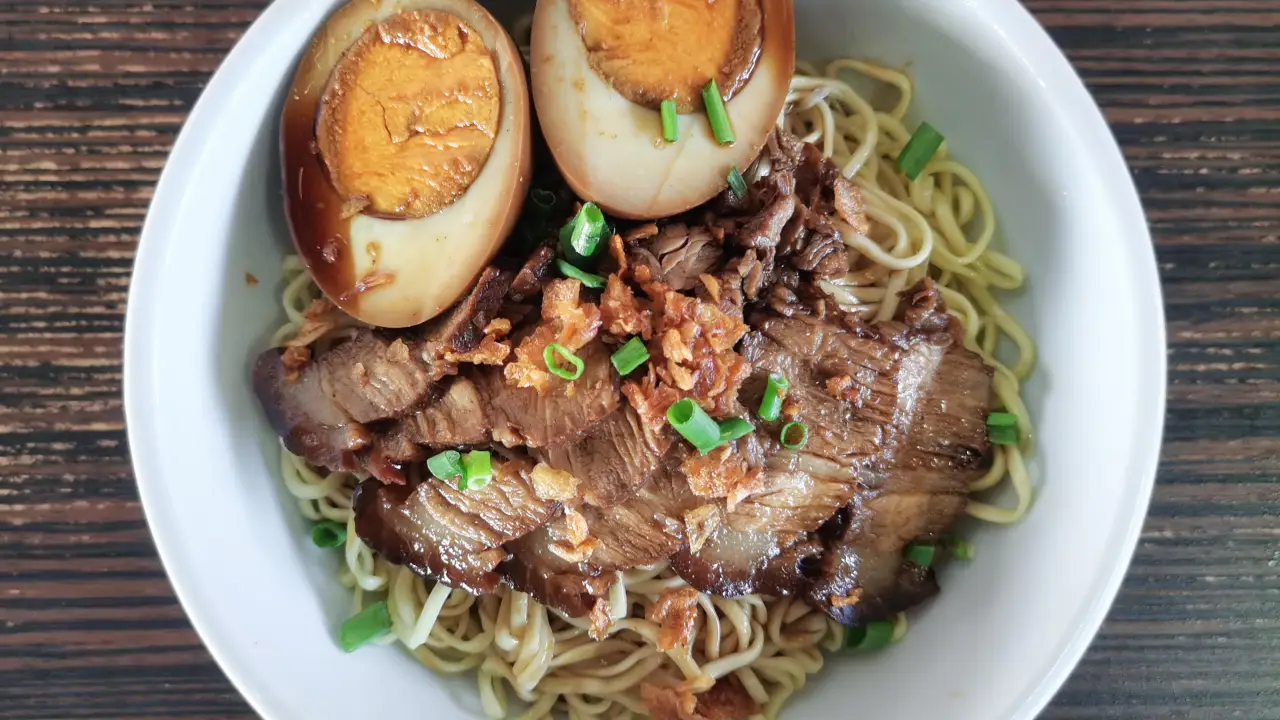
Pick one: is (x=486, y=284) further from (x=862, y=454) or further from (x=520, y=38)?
(x=862, y=454)

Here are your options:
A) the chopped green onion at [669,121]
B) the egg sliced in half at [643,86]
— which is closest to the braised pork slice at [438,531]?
the egg sliced in half at [643,86]

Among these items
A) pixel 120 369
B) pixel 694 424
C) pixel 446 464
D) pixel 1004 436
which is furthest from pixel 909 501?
pixel 120 369

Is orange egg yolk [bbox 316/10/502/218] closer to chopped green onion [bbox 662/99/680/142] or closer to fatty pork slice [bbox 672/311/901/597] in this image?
chopped green onion [bbox 662/99/680/142]

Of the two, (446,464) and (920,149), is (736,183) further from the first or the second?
(446,464)

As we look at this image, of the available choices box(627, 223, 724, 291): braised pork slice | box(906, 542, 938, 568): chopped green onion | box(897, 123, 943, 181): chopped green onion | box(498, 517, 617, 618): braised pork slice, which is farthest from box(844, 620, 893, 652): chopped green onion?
box(897, 123, 943, 181): chopped green onion

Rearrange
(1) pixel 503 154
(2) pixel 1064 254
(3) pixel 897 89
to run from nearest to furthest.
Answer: (1) pixel 503 154, (2) pixel 1064 254, (3) pixel 897 89

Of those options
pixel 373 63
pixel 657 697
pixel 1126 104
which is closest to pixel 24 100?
pixel 373 63
